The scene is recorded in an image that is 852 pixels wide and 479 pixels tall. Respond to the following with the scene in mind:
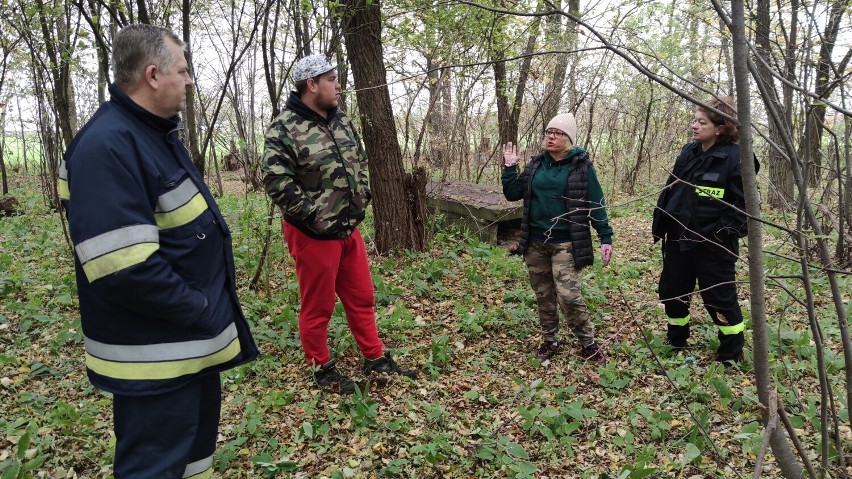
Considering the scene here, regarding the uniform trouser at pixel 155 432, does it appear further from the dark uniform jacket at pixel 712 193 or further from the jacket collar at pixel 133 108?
the dark uniform jacket at pixel 712 193

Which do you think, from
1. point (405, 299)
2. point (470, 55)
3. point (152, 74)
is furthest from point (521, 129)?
point (152, 74)

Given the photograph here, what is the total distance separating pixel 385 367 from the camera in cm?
381

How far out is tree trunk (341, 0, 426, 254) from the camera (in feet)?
18.2

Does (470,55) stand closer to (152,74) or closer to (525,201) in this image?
(525,201)

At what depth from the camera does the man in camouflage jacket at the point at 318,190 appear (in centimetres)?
333

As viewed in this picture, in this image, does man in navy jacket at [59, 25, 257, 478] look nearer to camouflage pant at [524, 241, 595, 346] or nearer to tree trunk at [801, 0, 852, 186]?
tree trunk at [801, 0, 852, 186]

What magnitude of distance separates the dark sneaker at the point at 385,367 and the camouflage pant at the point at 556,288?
117cm

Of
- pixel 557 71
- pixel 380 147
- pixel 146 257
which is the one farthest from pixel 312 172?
pixel 557 71

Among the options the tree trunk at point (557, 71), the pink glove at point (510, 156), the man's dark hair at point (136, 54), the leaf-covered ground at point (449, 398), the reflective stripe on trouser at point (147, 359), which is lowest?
the leaf-covered ground at point (449, 398)

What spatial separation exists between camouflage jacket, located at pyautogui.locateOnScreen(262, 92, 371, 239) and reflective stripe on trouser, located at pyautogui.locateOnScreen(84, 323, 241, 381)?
4.71 ft

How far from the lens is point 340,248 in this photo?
3.48m

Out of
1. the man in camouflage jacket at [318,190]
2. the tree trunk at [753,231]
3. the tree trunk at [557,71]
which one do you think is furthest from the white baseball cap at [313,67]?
the tree trunk at [557,71]

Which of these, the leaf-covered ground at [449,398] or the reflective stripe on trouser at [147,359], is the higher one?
the reflective stripe on trouser at [147,359]

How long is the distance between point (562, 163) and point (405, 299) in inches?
84.7
